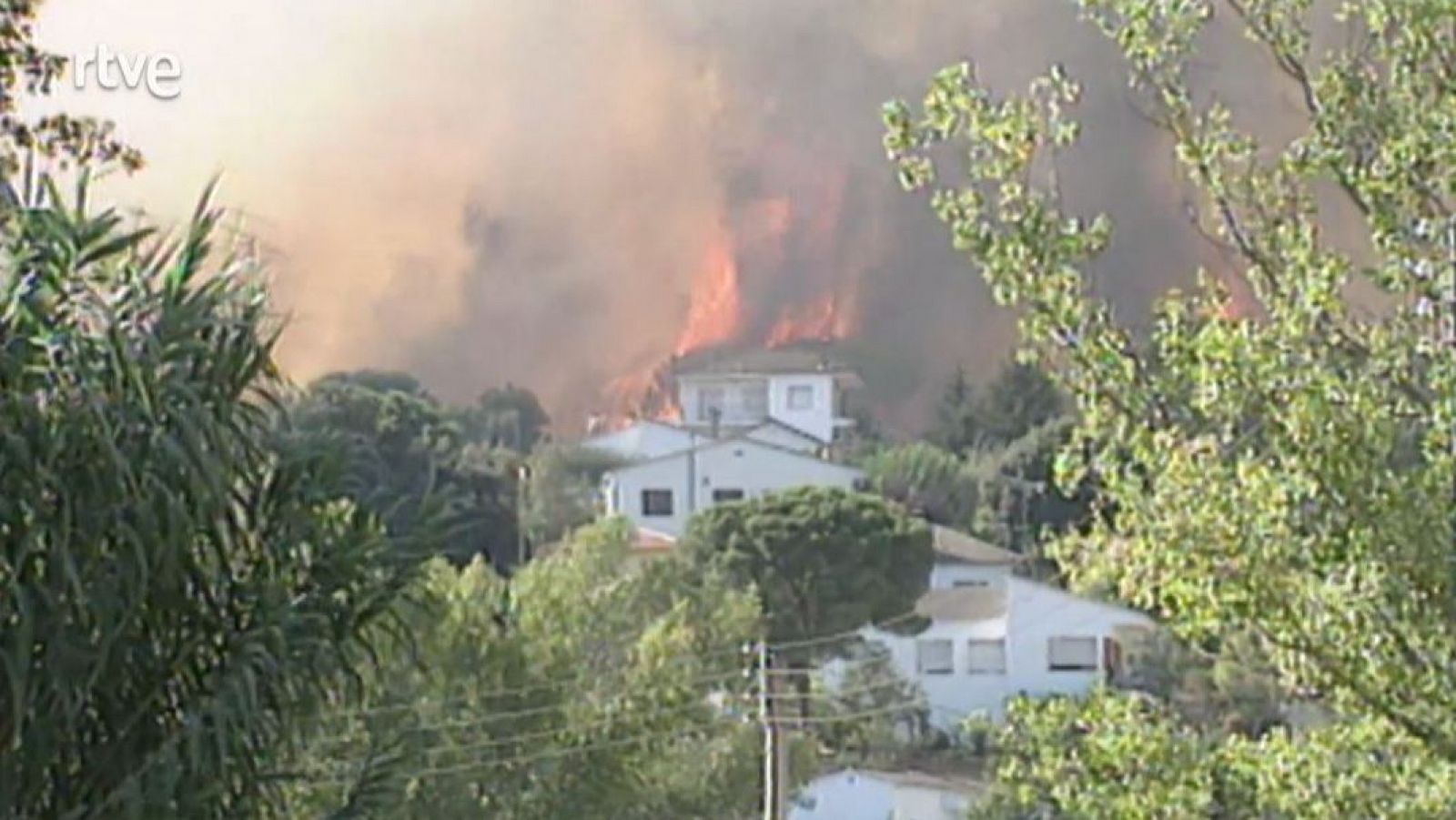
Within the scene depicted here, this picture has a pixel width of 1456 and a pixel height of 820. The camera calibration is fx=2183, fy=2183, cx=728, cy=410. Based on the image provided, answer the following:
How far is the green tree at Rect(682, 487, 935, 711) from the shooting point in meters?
18.8

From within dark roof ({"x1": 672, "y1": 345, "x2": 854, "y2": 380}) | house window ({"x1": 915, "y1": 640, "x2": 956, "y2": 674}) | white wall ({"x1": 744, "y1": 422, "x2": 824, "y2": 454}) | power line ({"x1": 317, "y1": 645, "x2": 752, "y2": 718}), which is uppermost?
dark roof ({"x1": 672, "y1": 345, "x2": 854, "y2": 380})

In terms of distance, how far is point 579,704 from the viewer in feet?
48.0

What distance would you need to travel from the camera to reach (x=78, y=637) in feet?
12.7

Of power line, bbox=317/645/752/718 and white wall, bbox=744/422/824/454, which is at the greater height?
white wall, bbox=744/422/824/454

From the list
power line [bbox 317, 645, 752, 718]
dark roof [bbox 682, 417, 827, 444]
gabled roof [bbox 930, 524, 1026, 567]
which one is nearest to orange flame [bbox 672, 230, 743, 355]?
dark roof [bbox 682, 417, 827, 444]

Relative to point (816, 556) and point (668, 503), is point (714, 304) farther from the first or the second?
point (816, 556)

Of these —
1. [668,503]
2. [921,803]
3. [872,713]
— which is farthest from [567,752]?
[668,503]

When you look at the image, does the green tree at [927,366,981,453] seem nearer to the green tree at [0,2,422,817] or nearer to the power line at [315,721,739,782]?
the power line at [315,721,739,782]

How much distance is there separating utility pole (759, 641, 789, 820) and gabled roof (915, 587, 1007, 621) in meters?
3.92

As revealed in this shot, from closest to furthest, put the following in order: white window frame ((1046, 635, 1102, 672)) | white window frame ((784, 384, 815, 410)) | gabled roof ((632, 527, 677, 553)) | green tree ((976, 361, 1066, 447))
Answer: white window frame ((1046, 635, 1102, 672)), green tree ((976, 361, 1066, 447)), gabled roof ((632, 527, 677, 553)), white window frame ((784, 384, 815, 410))

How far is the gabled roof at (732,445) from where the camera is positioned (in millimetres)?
24984

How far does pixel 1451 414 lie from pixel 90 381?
2.65 m

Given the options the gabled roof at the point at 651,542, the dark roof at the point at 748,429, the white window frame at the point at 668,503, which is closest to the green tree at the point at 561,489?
the white window frame at the point at 668,503

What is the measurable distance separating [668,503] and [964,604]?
431 centimetres
